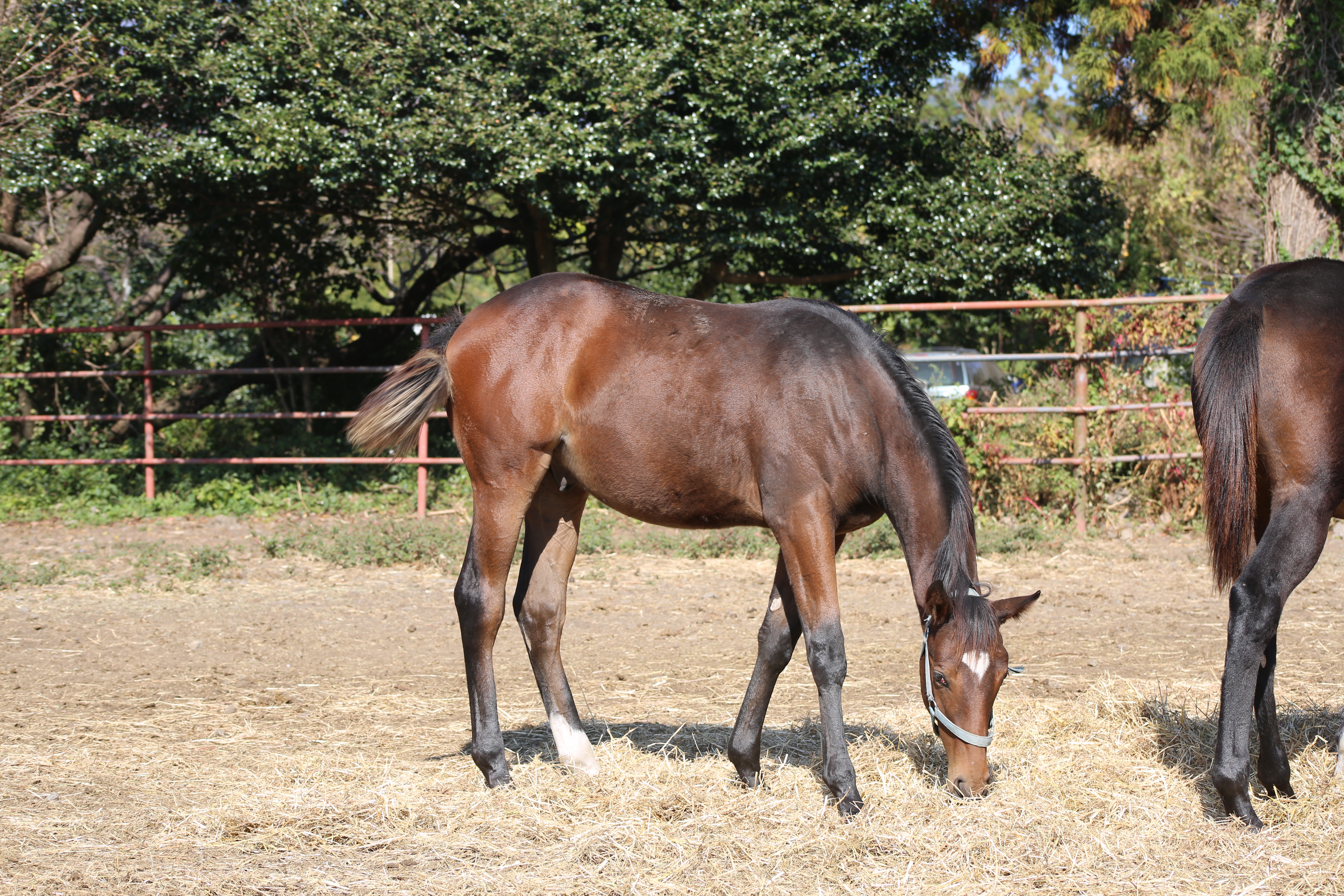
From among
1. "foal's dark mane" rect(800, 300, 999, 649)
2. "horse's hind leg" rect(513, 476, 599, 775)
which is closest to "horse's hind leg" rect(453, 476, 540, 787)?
"horse's hind leg" rect(513, 476, 599, 775)

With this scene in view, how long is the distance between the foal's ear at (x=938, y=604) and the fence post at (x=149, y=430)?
8799 mm

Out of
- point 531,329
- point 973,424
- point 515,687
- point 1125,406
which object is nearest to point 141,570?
point 515,687

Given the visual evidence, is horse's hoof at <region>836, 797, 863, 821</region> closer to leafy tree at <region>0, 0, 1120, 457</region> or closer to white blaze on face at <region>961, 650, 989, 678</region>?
white blaze on face at <region>961, 650, 989, 678</region>

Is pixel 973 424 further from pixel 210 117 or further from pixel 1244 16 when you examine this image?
pixel 210 117

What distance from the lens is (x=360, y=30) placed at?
9125mm

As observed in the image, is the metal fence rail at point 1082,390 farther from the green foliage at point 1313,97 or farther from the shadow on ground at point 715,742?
the shadow on ground at point 715,742

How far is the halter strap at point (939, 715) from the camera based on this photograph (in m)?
3.36

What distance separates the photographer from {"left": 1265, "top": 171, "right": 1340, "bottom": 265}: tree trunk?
9.58 m

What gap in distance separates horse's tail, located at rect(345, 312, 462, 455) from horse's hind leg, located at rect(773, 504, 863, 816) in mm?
1560

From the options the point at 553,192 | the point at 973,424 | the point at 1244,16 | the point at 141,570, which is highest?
the point at 1244,16

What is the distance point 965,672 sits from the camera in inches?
133

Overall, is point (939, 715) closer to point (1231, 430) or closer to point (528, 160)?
point (1231, 430)

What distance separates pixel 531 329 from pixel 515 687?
2042 millimetres

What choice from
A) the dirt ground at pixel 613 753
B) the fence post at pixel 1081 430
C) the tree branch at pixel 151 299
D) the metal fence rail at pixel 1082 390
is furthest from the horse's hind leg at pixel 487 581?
the tree branch at pixel 151 299
